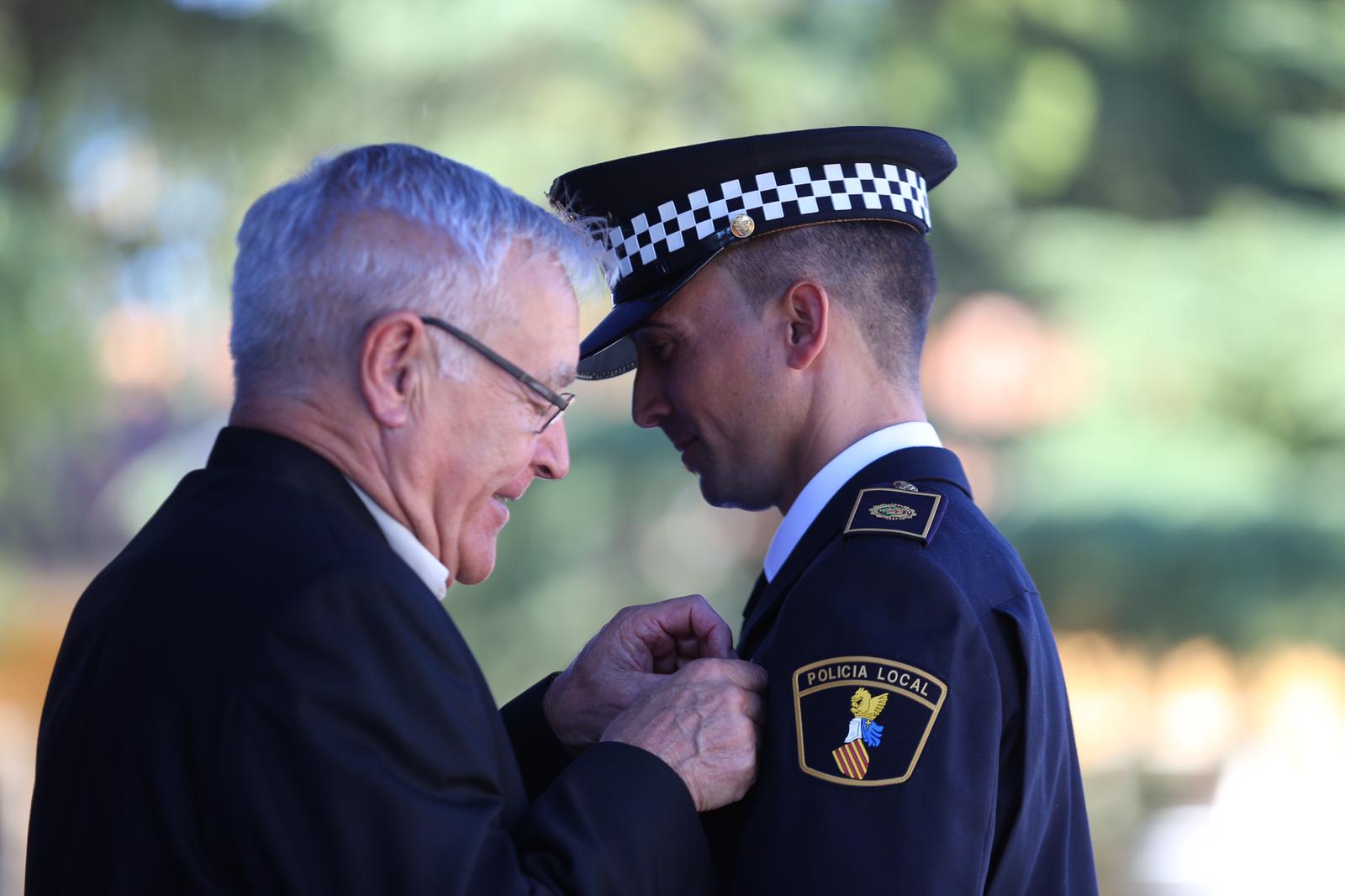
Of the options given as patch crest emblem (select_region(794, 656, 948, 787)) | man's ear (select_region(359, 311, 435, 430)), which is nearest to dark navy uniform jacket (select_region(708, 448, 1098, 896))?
patch crest emblem (select_region(794, 656, 948, 787))

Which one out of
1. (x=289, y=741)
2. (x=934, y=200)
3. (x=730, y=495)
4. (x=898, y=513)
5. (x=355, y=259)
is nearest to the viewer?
(x=289, y=741)

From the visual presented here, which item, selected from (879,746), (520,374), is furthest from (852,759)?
(520,374)

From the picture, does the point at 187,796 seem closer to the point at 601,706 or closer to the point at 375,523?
the point at 375,523

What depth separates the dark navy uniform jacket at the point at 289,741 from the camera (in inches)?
63.6

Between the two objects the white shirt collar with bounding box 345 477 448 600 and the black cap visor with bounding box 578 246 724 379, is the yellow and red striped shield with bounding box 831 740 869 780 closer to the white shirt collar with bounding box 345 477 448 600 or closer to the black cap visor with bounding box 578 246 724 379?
the white shirt collar with bounding box 345 477 448 600

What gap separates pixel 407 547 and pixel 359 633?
274 mm

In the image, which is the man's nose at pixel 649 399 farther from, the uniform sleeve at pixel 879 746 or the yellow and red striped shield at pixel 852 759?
the yellow and red striped shield at pixel 852 759

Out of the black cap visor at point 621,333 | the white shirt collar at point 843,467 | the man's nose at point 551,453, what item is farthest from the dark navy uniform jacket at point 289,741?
the black cap visor at point 621,333

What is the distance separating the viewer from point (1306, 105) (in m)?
8.05

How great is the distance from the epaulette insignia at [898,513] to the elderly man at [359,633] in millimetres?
296

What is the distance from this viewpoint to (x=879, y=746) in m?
1.90

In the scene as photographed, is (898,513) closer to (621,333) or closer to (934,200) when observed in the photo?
(621,333)

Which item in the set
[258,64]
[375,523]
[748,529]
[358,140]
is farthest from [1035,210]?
[375,523]

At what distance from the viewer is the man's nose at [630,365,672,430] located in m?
2.62
